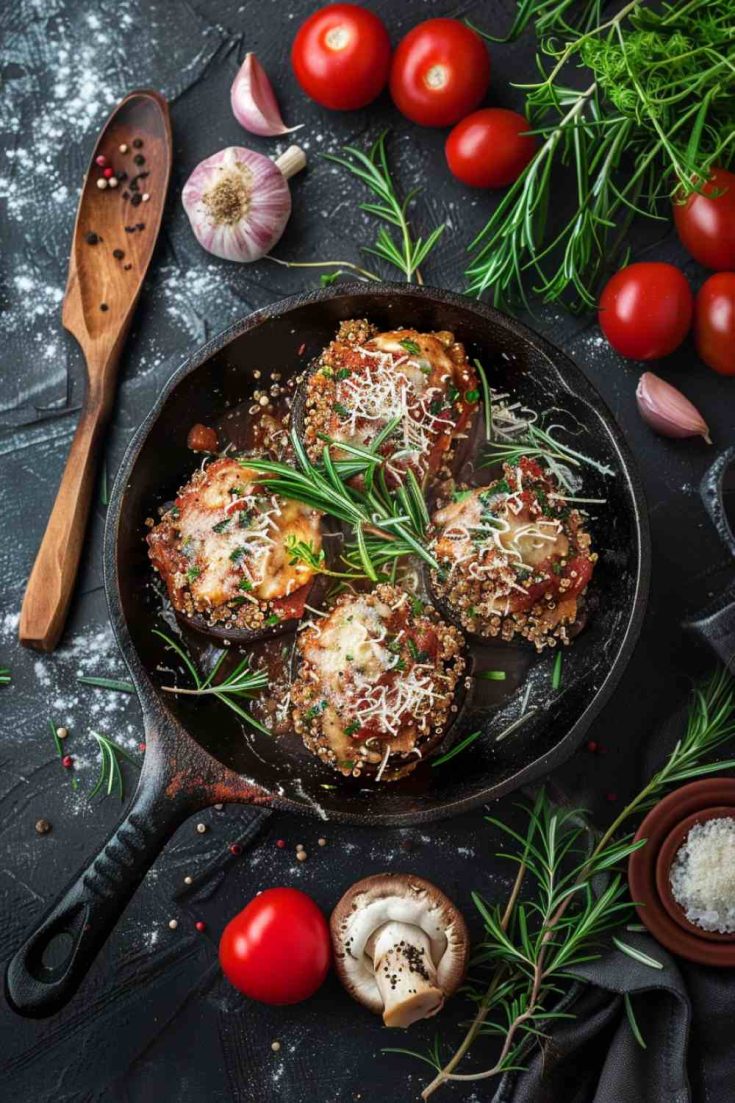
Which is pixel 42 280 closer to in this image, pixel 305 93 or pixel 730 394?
pixel 305 93

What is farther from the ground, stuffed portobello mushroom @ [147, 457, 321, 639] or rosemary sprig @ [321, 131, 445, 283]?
rosemary sprig @ [321, 131, 445, 283]

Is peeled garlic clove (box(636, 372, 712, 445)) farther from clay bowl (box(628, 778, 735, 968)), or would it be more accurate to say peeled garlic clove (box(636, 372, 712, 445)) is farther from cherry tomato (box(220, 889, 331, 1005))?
cherry tomato (box(220, 889, 331, 1005))

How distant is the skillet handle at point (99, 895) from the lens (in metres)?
2.16

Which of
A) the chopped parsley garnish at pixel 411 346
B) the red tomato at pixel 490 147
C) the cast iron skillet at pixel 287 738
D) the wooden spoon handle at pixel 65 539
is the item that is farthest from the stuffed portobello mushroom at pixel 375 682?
the red tomato at pixel 490 147

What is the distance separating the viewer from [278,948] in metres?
2.39

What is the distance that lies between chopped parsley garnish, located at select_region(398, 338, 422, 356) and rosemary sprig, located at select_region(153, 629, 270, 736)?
2.70ft

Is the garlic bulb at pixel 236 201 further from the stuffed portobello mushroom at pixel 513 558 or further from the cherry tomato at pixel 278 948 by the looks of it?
the cherry tomato at pixel 278 948

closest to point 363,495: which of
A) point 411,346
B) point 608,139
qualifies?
point 411,346

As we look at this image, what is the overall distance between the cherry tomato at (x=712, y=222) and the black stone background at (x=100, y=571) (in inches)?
3.2

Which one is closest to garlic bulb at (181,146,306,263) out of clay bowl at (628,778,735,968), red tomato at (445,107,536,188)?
red tomato at (445,107,536,188)

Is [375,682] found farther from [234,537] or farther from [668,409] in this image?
[668,409]

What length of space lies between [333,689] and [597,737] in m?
0.70

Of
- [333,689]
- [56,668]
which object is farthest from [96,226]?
[333,689]

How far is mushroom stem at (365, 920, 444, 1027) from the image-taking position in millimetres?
2316
